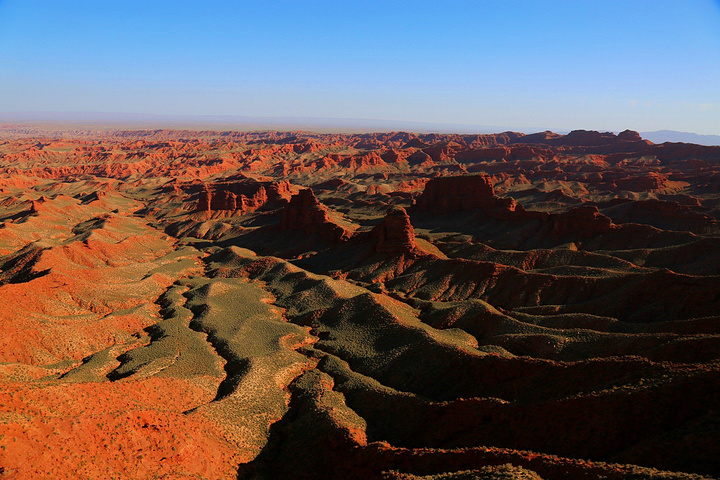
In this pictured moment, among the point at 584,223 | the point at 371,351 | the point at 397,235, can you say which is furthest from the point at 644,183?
the point at 371,351

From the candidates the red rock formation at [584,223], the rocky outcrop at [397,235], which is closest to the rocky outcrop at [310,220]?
the rocky outcrop at [397,235]

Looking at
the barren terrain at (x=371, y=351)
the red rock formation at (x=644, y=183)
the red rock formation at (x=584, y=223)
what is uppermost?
the red rock formation at (x=644, y=183)

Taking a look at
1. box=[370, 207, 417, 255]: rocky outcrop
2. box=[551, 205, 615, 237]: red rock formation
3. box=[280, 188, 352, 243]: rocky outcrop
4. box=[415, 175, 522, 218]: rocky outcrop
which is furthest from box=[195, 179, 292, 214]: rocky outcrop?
box=[551, 205, 615, 237]: red rock formation

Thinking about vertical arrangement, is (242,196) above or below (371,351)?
above

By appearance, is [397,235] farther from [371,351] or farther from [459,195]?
[459,195]

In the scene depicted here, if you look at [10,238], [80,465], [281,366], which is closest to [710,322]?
[281,366]

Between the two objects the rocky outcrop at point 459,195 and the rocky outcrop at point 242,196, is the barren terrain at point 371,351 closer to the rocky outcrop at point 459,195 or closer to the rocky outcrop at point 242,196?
the rocky outcrop at point 459,195
